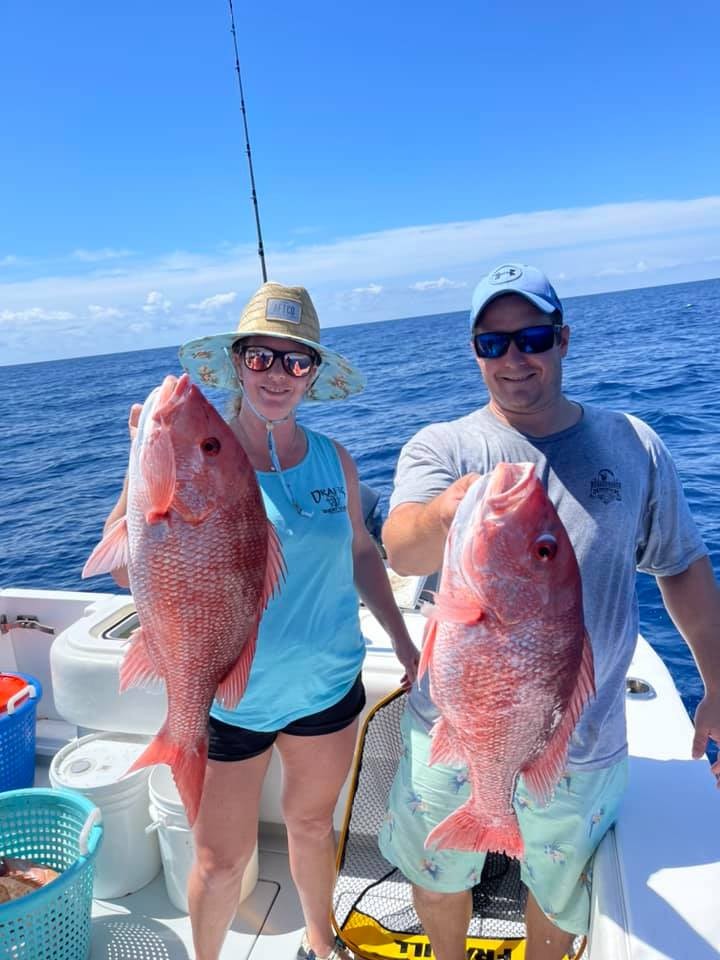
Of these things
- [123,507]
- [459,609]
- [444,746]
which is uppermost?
[123,507]

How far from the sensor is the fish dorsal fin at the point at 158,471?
1.44 m

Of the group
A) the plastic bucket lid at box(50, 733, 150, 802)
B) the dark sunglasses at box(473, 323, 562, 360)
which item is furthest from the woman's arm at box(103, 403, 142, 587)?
the plastic bucket lid at box(50, 733, 150, 802)

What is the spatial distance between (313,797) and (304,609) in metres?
0.71

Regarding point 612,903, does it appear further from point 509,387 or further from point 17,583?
point 17,583

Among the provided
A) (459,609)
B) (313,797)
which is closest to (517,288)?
(459,609)

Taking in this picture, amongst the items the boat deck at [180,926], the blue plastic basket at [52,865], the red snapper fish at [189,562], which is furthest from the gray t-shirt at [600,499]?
the boat deck at [180,926]

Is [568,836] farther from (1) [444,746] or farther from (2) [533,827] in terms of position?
(1) [444,746]

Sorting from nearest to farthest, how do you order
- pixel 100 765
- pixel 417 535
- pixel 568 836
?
1. pixel 417 535
2. pixel 568 836
3. pixel 100 765

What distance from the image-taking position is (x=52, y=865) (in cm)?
278

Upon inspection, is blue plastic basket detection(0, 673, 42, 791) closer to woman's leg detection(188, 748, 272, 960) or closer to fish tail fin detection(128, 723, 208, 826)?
woman's leg detection(188, 748, 272, 960)

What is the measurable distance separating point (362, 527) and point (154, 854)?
2.02 m

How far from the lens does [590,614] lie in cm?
196

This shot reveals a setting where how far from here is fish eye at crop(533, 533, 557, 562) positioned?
1439 millimetres

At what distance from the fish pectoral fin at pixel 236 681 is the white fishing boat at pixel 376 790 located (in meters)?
1.17
